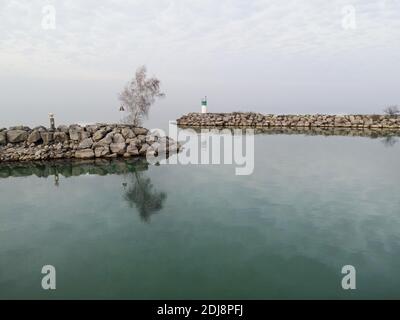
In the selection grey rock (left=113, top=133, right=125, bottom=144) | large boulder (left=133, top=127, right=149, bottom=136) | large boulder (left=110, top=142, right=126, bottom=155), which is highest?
large boulder (left=133, top=127, right=149, bottom=136)

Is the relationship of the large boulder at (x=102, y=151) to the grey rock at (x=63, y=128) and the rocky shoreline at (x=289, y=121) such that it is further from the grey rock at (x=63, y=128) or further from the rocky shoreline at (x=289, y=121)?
the rocky shoreline at (x=289, y=121)

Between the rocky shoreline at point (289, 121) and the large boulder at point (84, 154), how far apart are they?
70.4 ft

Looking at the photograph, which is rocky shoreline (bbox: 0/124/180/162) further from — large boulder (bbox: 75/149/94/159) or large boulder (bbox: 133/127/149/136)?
large boulder (bbox: 133/127/149/136)

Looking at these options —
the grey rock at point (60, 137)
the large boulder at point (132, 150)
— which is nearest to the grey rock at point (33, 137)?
the grey rock at point (60, 137)

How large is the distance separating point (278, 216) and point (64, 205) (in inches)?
281

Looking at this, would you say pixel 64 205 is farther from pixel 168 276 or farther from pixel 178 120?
pixel 178 120

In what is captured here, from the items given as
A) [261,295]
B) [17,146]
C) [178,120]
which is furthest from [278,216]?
[178,120]

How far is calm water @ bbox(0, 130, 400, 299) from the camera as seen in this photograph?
6.76 metres

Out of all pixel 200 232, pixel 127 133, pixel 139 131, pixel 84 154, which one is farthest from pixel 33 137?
pixel 200 232

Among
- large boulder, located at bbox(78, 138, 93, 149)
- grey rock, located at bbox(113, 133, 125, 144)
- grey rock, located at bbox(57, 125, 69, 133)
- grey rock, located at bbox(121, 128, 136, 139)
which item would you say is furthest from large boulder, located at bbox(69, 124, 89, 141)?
grey rock, located at bbox(121, 128, 136, 139)

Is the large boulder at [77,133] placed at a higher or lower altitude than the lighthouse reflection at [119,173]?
higher

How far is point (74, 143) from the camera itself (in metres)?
20.4

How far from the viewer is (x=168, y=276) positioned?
700 centimetres

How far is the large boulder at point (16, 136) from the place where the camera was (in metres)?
19.8
